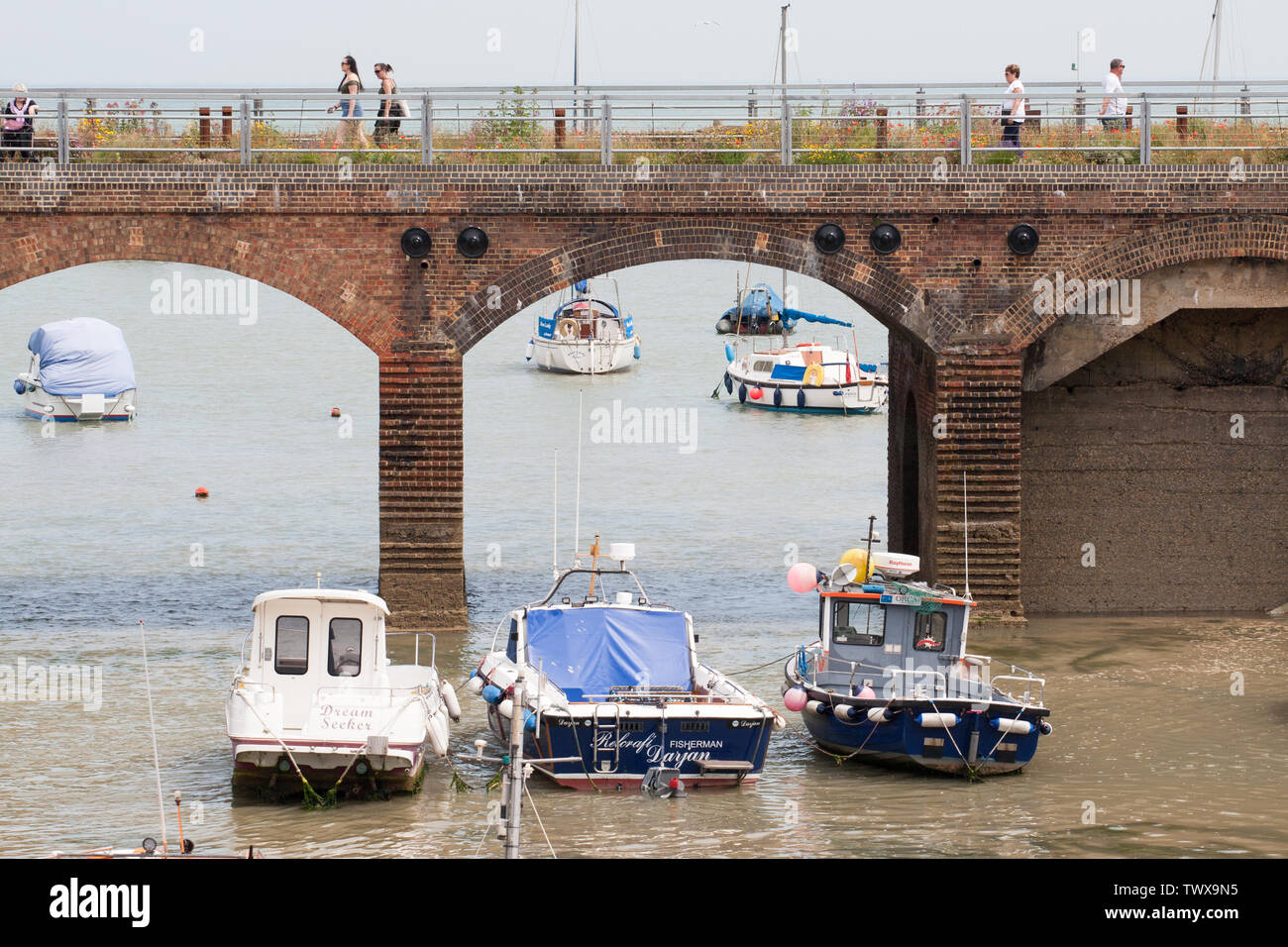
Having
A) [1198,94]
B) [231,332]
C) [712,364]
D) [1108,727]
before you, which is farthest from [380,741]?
[231,332]

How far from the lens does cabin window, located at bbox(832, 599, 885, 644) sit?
24.7m

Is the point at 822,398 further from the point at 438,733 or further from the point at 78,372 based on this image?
the point at 438,733

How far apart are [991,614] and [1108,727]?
500 cm

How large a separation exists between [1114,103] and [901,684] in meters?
11.7

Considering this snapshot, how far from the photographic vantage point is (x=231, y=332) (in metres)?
95.2

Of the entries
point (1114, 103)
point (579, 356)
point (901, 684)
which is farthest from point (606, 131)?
point (579, 356)

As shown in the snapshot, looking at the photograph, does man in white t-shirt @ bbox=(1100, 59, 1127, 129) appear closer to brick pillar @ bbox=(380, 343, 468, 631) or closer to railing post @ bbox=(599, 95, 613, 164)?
railing post @ bbox=(599, 95, 613, 164)

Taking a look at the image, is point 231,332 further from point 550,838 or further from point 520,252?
point 550,838

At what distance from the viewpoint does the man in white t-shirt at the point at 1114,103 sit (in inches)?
1190

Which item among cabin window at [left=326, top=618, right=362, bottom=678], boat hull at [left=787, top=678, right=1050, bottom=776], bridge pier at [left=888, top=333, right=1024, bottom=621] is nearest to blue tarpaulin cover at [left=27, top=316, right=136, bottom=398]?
bridge pier at [left=888, top=333, right=1024, bottom=621]

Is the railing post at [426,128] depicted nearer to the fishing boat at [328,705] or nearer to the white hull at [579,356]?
the fishing boat at [328,705]

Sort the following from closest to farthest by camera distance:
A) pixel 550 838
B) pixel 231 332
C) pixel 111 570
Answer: pixel 550 838
pixel 111 570
pixel 231 332

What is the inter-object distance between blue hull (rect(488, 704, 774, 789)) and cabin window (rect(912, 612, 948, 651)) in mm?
3126

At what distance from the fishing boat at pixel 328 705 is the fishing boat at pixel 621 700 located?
3.89 ft
